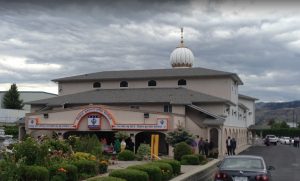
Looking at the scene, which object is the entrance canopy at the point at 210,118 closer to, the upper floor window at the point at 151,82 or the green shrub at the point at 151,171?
the upper floor window at the point at 151,82

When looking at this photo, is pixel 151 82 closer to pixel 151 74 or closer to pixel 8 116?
pixel 151 74

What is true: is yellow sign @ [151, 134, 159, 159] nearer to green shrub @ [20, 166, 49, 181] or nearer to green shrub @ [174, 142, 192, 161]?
green shrub @ [174, 142, 192, 161]

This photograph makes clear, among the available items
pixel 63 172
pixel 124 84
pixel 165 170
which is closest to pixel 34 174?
pixel 63 172

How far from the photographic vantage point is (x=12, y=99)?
386 feet

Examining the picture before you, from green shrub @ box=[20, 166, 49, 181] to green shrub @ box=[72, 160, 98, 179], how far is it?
3.81m

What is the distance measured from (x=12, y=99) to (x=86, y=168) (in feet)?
332

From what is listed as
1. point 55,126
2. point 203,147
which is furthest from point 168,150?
point 55,126

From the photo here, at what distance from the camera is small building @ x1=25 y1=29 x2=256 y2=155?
1778 inches

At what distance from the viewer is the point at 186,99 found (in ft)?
160

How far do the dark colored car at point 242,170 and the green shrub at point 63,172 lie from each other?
16.7 feet

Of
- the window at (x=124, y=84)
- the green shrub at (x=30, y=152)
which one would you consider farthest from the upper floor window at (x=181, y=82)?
the green shrub at (x=30, y=152)

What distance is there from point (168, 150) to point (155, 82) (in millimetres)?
14514

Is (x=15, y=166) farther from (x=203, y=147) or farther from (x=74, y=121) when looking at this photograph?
(x=74, y=121)

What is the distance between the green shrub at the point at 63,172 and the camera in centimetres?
1689
